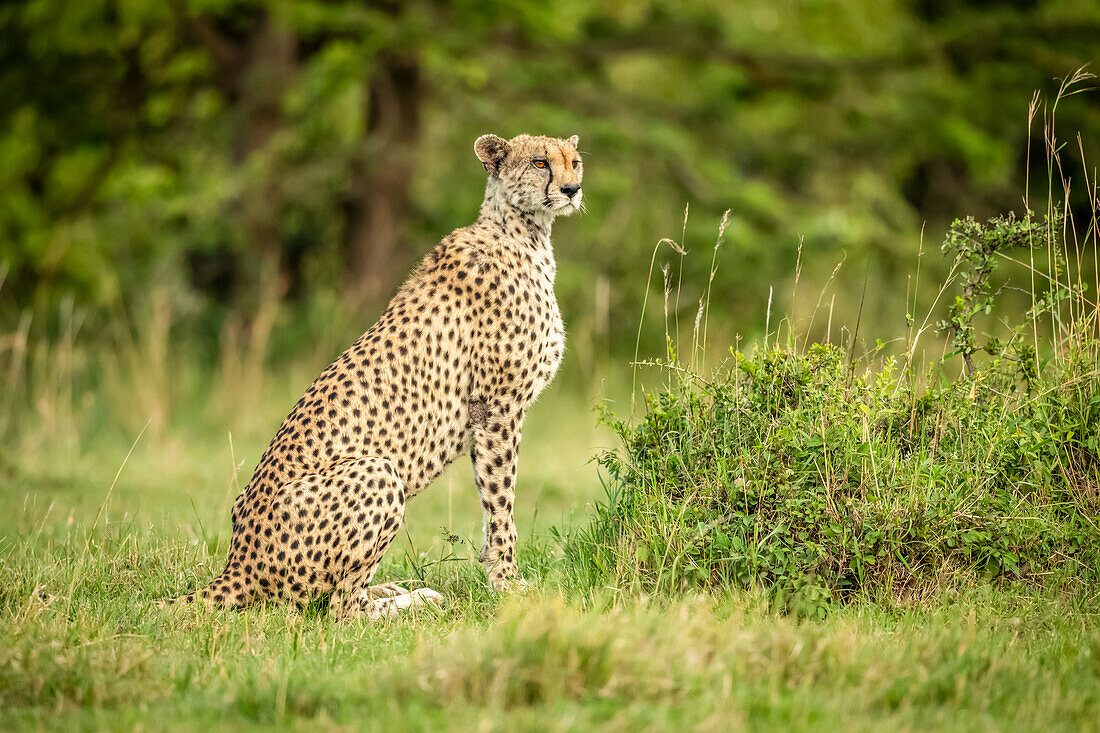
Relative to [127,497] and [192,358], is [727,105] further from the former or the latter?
[127,497]

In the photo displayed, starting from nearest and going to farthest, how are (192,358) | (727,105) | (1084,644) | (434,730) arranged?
(434,730) < (1084,644) < (192,358) < (727,105)

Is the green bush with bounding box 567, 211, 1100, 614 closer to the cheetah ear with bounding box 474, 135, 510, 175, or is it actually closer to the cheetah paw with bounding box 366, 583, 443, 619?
the cheetah paw with bounding box 366, 583, 443, 619

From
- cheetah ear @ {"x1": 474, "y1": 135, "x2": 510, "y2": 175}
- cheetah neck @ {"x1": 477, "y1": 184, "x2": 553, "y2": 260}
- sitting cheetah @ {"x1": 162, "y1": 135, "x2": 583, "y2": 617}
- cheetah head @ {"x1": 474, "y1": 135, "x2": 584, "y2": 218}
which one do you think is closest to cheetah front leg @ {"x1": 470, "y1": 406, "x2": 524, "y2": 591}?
sitting cheetah @ {"x1": 162, "y1": 135, "x2": 583, "y2": 617}

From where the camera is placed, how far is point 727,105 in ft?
45.2

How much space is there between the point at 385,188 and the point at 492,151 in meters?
6.92

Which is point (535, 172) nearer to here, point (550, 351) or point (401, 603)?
point (550, 351)

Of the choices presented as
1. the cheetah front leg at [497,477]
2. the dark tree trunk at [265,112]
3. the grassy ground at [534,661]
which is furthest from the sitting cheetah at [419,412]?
the dark tree trunk at [265,112]

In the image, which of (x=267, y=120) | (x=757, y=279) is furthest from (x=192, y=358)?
(x=757, y=279)

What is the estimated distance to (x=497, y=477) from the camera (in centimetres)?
489

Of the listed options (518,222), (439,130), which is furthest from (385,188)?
(518,222)

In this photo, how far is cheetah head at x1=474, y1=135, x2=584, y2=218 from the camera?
16.6ft

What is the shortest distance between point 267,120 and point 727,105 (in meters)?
5.46

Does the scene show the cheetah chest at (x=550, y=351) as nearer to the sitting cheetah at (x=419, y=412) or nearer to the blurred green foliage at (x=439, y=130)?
the sitting cheetah at (x=419, y=412)

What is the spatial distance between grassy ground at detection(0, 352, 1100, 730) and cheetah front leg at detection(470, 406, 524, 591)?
0.14 meters
